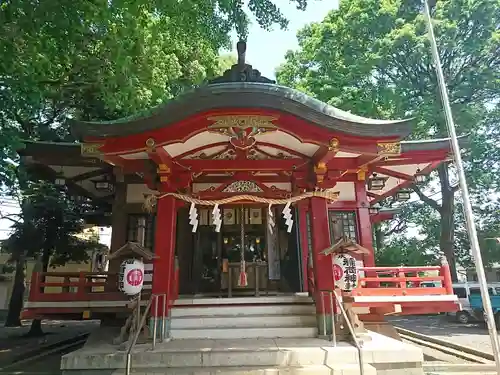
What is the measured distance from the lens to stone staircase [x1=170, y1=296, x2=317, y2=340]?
7451 mm

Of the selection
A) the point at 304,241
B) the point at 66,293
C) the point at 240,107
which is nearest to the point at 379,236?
the point at 304,241

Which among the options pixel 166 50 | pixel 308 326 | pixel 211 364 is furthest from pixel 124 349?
pixel 166 50

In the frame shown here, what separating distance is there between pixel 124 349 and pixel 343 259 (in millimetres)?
4347

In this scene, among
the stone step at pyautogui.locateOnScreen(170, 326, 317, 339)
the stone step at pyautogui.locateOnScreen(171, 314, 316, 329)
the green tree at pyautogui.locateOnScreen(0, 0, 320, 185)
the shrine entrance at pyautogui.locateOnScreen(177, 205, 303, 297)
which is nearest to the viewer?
the green tree at pyautogui.locateOnScreen(0, 0, 320, 185)

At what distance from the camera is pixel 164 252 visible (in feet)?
→ 24.9

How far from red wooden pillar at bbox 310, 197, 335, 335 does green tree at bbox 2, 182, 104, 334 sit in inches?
375

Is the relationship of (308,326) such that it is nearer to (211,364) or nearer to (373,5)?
(211,364)

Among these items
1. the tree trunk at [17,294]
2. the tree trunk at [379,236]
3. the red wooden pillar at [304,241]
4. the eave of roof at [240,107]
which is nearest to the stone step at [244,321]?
the red wooden pillar at [304,241]

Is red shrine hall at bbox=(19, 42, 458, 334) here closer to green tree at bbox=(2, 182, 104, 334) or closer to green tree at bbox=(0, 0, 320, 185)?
green tree at bbox=(0, 0, 320, 185)

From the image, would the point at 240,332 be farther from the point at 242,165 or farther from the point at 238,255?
the point at 238,255

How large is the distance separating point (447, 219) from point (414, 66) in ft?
27.3

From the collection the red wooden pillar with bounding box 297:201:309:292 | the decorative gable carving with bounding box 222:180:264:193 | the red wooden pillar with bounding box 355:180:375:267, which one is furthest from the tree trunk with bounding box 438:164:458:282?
the decorative gable carving with bounding box 222:180:264:193

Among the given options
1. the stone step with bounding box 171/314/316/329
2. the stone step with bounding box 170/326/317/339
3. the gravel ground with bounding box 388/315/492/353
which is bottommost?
the gravel ground with bounding box 388/315/492/353

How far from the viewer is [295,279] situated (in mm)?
10555
